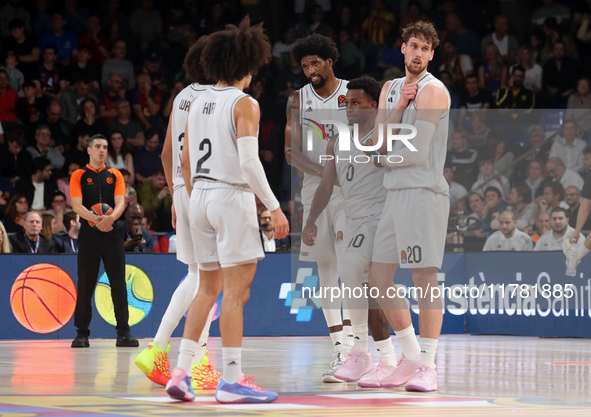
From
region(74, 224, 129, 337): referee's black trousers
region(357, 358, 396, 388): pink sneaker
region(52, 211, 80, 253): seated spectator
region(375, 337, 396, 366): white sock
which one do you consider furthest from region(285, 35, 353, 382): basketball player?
region(52, 211, 80, 253): seated spectator

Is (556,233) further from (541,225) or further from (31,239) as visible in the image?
(31,239)

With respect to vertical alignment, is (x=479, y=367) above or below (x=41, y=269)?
below

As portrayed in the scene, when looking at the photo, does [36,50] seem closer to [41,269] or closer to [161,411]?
[41,269]

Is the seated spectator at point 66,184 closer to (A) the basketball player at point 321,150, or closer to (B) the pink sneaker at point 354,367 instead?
(A) the basketball player at point 321,150

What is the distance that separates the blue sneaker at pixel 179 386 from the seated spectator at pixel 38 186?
31.0 feet

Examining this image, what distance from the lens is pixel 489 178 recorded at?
50.2 feet

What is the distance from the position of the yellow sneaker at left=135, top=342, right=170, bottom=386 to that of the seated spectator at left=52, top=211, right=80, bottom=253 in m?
6.57

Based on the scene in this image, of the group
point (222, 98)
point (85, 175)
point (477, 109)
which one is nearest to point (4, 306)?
point (85, 175)

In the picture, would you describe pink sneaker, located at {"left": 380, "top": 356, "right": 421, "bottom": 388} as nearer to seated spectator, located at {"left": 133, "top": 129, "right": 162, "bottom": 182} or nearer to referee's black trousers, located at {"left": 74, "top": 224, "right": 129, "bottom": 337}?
referee's black trousers, located at {"left": 74, "top": 224, "right": 129, "bottom": 337}

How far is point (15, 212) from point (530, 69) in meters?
9.70

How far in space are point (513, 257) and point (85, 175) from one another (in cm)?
574

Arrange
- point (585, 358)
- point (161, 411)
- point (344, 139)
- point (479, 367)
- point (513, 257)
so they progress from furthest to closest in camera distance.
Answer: point (513, 257) → point (585, 358) → point (479, 367) → point (344, 139) → point (161, 411)

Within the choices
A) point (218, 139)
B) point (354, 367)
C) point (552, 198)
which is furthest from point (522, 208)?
point (218, 139)

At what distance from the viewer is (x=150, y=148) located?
1633 cm
